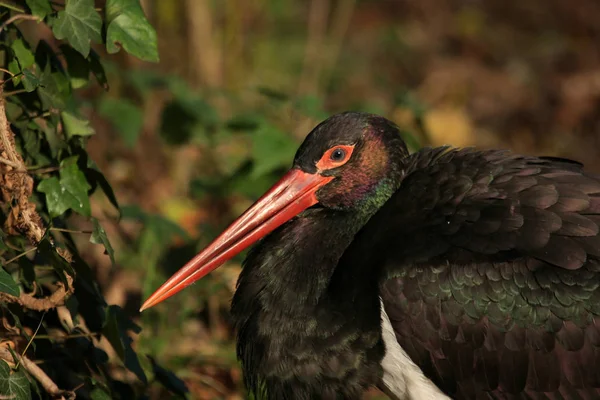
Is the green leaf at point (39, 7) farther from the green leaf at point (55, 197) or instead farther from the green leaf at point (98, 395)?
the green leaf at point (98, 395)

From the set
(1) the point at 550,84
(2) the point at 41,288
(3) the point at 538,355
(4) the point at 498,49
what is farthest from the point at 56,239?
(4) the point at 498,49

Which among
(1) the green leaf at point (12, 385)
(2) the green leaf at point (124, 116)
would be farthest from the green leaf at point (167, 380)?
(2) the green leaf at point (124, 116)

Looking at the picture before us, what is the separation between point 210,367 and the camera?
5.27 m

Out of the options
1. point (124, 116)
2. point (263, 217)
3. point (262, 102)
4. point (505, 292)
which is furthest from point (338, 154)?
point (262, 102)

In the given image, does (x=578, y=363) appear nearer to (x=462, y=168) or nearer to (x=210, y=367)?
(x=462, y=168)

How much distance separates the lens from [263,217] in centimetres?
414

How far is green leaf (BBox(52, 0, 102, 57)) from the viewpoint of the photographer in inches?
128

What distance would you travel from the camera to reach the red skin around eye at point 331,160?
4.14 metres

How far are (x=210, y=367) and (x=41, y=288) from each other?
173cm

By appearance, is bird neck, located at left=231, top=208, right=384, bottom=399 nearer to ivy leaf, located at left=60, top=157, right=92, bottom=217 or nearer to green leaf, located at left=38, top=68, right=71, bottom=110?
ivy leaf, located at left=60, top=157, right=92, bottom=217

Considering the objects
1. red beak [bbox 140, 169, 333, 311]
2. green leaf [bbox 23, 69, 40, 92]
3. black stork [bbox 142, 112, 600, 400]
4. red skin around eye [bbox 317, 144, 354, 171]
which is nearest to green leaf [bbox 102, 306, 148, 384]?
black stork [bbox 142, 112, 600, 400]

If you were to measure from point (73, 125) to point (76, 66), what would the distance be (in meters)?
0.23

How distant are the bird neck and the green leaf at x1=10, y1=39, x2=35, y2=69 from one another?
1.35 meters

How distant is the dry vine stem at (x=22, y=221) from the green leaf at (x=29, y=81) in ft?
0.52
